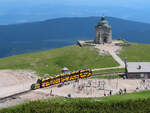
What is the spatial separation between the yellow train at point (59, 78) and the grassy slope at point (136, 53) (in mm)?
28158

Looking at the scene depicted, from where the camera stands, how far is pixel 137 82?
A: 74312mm

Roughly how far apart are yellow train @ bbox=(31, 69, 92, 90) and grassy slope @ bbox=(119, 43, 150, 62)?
92.4ft

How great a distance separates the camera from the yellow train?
67875 mm

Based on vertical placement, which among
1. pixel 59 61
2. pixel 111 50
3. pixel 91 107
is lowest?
pixel 91 107

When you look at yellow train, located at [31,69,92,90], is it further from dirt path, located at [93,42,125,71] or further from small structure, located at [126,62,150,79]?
dirt path, located at [93,42,125,71]

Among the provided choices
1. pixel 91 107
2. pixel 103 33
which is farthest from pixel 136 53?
pixel 91 107

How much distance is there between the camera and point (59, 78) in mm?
72438

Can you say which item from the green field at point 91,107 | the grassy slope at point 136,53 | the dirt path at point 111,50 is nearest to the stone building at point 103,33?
the dirt path at point 111,50

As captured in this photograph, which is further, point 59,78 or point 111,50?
point 111,50

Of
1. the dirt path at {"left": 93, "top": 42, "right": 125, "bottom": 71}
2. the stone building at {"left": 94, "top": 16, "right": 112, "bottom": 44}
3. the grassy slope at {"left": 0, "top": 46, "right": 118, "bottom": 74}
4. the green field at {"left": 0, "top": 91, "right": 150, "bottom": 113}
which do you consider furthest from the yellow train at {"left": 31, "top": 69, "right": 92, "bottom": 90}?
the stone building at {"left": 94, "top": 16, "right": 112, "bottom": 44}

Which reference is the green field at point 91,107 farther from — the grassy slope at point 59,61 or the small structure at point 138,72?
the grassy slope at point 59,61

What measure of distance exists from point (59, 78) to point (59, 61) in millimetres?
25735

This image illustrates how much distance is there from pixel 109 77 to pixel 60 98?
83.0ft

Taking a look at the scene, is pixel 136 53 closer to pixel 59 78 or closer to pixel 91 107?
pixel 59 78
